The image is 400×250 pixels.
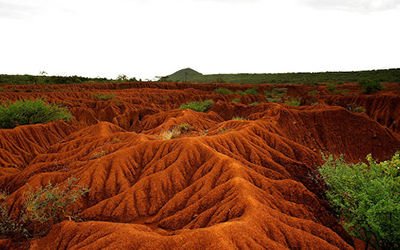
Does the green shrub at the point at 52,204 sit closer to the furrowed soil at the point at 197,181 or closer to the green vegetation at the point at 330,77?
the furrowed soil at the point at 197,181

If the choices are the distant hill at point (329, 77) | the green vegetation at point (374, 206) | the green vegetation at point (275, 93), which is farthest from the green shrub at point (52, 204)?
the distant hill at point (329, 77)

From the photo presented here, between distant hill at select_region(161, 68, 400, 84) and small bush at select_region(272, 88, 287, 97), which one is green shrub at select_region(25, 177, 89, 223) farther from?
distant hill at select_region(161, 68, 400, 84)

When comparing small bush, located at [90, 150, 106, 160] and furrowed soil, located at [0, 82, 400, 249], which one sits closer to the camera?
furrowed soil, located at [0, 82, 400, 249]

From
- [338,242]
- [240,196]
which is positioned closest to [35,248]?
[240,196]

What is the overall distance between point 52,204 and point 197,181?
4.64 m

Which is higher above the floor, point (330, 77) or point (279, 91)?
point (330, 77)

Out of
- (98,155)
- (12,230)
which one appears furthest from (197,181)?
(12,230)

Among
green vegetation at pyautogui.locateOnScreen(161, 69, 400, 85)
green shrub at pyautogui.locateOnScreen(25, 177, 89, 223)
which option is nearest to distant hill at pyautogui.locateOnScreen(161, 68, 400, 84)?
green vegetation at pyautogui.locateOnScreen(161, 69, 400, 85)

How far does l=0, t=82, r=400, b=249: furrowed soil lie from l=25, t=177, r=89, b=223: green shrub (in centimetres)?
32

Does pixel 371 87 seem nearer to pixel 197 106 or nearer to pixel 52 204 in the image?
pixel 197 106

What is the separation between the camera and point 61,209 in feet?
21.9

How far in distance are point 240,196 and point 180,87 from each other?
127ft

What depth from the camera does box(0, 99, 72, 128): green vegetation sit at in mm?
14477

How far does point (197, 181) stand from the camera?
23.0ft
